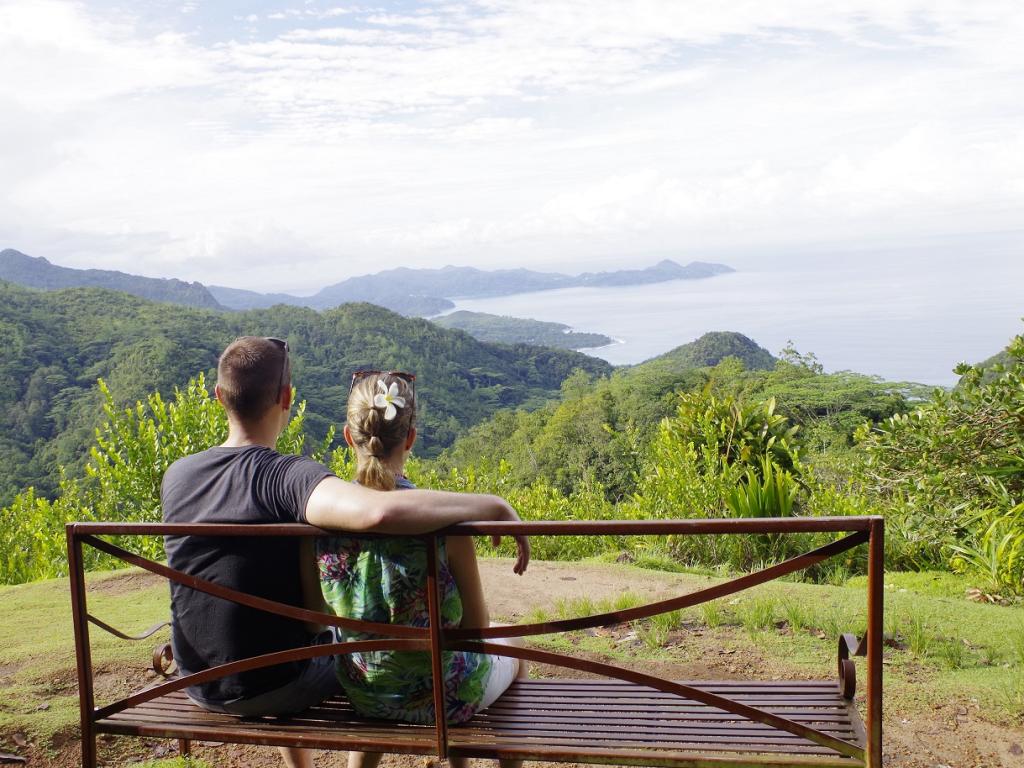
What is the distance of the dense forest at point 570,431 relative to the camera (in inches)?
244

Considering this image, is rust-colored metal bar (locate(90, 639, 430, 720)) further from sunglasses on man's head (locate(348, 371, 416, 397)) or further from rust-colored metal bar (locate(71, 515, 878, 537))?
sunglasses on man's head (locate(348, 371, 416, 397))

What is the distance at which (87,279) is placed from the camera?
11881 cm

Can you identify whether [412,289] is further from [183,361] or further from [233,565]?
[233,565]

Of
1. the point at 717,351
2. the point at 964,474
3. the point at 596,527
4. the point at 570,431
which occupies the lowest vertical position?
the point at 570,431

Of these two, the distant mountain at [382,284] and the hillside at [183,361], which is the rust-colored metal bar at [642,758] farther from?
the distant mountain at [382,284]

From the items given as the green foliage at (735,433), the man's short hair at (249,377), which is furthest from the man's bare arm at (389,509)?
the green foliage at (735,433)

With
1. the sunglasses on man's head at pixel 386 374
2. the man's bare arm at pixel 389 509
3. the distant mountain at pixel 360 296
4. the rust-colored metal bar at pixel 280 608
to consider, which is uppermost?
the distant mountain at pixel 360 296

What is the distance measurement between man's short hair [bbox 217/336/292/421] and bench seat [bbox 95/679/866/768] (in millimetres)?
832

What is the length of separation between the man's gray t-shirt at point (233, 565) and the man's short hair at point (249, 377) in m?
0.11

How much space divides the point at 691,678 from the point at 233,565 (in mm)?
2294

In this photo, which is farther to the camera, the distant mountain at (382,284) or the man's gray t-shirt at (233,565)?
the distant mountain at (382,284)

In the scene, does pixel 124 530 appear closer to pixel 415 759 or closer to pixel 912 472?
pixel 415 759

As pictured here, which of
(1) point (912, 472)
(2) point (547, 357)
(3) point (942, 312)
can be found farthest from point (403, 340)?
(1) point (912, 472)

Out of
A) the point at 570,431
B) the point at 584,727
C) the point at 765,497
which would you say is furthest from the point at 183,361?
the point at 584,727
